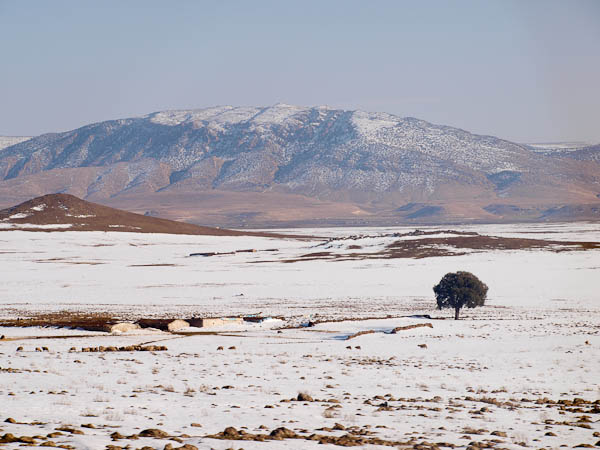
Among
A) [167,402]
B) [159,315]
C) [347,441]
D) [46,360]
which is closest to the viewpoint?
[347,441]

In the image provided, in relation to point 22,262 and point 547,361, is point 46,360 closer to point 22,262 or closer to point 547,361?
point 547,361

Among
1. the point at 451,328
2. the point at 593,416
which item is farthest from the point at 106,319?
the point at 593,416

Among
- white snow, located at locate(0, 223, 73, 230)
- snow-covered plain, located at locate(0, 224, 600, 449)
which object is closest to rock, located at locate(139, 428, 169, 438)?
snow-covered plain, located at locate(0, 224, 600, 449)

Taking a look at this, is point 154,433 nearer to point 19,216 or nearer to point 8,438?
point 8,438

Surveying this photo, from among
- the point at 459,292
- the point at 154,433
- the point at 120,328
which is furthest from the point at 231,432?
the point at 459,292

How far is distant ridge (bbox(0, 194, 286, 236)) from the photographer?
151 m

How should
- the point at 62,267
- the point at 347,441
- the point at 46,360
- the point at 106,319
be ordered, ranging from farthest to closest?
1. the point at 62,267
2. the point at 106,319
3. the point at 46,360
4. the point at 347,441

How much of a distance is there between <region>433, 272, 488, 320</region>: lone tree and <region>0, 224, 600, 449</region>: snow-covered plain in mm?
1238

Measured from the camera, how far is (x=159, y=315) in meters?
49.2

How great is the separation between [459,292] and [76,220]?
119155 millimetres

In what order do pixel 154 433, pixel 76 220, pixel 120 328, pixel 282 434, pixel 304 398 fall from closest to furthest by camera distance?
pixel 154 433, pixel 282 434, pixel 304 398, pixel 120 328, pixel 76 220

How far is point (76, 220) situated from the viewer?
15775 cm

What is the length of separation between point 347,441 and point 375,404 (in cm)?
489

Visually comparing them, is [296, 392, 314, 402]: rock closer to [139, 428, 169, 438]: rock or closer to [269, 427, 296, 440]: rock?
[269, 427, 296, 440]: rock
